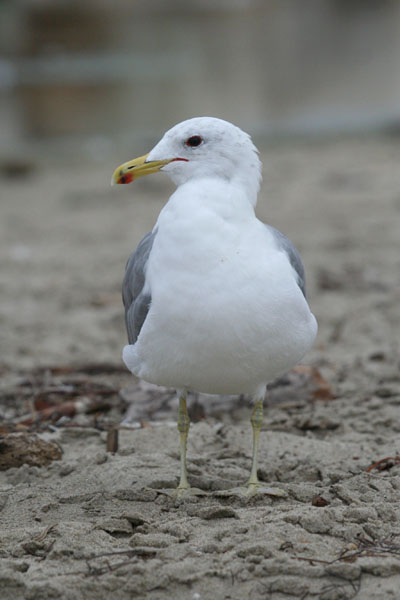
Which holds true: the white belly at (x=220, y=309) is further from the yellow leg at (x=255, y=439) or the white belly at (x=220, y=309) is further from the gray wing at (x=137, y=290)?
the yellow leg at (x=255, y=439)

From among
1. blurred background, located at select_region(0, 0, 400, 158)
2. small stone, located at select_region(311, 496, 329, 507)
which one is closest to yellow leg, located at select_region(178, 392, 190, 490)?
small stone, located at select_region(311, 496, 329, 507)

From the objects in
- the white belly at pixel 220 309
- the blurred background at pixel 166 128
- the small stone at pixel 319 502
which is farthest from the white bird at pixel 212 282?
the blurred background at pixel 166 128

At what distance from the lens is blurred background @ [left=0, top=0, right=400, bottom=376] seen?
629 centimetres

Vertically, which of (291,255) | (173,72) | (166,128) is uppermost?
(173,72)

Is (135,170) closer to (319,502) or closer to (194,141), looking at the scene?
(194,141)

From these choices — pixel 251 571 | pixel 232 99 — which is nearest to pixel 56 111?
pixel 232 99

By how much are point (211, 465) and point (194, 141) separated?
144cm

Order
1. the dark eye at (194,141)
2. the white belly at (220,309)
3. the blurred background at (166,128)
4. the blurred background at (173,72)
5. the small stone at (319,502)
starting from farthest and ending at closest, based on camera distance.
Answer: the blurred background at (173,72)
the blurred background at (166,128)
the dark eye at (194,141)
the small stone at (319,502)
the white belly at (220,309)

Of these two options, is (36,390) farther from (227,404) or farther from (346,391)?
(346,391)

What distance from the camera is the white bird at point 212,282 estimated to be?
284 centimetres

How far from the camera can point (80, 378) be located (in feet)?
16.1

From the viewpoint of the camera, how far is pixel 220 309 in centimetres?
280

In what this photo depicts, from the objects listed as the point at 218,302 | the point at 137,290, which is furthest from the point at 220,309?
the point at 137,290

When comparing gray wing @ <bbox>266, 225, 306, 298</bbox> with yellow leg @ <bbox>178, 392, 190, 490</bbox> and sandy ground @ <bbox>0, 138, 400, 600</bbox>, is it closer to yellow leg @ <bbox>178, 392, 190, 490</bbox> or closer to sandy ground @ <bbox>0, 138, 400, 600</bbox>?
yellow leg @ <bbox>178, 392, 190, 490</bbox>
